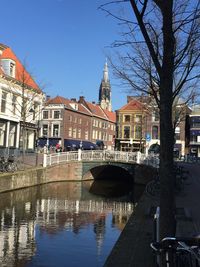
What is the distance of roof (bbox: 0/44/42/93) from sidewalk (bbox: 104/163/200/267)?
24.8m

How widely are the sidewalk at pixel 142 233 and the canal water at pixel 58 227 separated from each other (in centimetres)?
106

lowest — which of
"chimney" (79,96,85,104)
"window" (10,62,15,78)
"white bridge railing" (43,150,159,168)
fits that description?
"white bridge railing" (43,150,159,168)

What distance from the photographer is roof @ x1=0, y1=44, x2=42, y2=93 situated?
1583 inches

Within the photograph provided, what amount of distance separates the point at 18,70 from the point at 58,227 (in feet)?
91.8

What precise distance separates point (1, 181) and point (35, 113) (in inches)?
703

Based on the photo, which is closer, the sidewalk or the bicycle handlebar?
the bicycle handlebar

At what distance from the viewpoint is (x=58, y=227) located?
644 inches

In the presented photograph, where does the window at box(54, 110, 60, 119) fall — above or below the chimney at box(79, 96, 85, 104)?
below

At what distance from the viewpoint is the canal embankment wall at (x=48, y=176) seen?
1046 inches

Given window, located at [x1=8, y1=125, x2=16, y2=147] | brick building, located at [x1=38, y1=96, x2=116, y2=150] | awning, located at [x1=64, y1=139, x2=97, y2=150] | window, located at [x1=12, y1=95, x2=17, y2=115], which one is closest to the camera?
window, located at [x1=8, y1=125, x2=16, y2=147]

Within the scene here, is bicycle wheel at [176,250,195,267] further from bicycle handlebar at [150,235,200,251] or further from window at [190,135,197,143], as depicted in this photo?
window at [190,135,197,143]

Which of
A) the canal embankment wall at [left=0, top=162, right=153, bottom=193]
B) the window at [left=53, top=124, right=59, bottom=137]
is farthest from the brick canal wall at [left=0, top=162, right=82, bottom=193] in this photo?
the window at [left=53, top=124, right=59, bottom=137]

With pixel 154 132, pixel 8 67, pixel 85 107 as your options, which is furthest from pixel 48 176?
pixel 85 107

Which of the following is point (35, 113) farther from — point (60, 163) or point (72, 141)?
point (72, 141)
